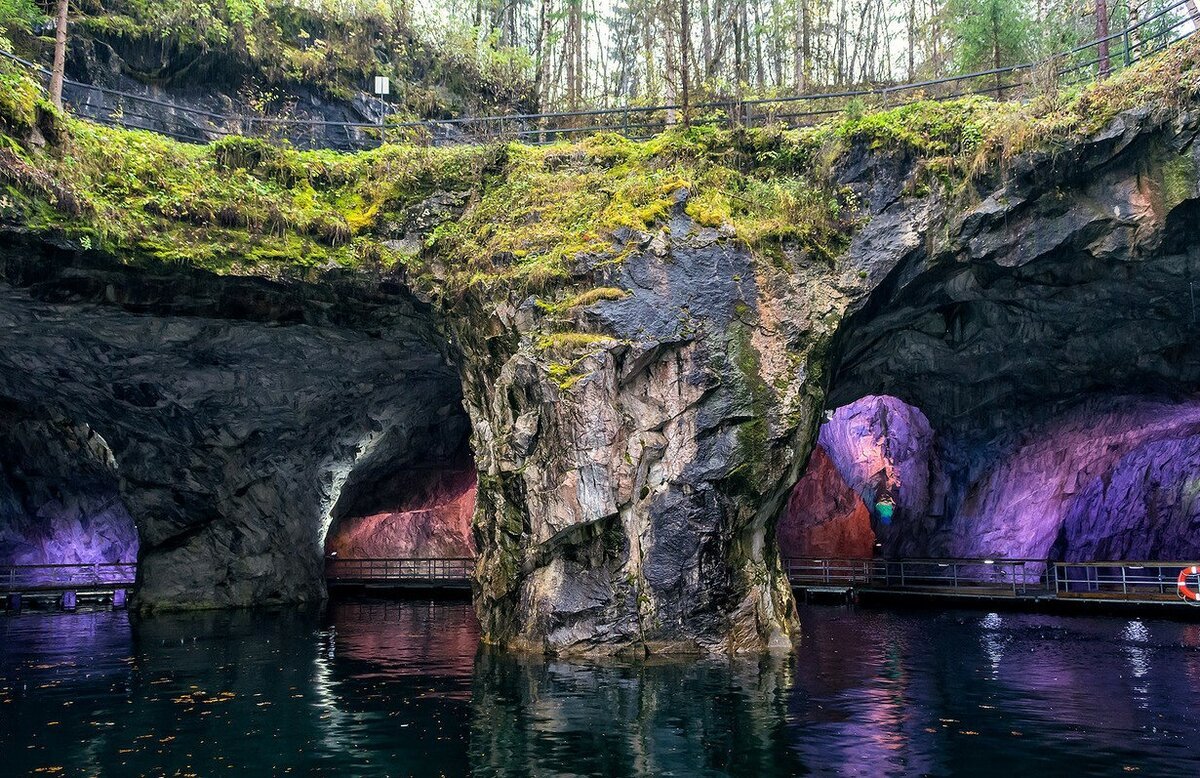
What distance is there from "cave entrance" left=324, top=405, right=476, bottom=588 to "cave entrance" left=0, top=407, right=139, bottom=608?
838 cm

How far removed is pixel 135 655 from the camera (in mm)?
17422

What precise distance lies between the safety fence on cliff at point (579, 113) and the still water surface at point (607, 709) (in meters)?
11.4

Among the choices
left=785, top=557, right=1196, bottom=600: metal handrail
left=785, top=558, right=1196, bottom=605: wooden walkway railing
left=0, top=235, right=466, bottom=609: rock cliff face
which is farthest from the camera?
left=785, top=557, right=1196, bottom=600: metal handrail

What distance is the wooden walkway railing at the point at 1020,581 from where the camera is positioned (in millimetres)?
23734

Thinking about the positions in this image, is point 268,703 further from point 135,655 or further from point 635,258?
point 635,258

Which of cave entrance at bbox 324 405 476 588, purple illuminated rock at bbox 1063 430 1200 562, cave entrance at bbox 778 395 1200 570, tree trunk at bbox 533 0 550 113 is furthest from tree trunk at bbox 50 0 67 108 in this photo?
purple illuminated rock at bbox 1063 430 1200 562

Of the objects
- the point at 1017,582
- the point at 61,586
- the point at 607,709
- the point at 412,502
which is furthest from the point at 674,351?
the point at 61,586

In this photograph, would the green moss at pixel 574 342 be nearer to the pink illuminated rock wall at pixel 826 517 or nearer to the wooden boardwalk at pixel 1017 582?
the wooden boardwalk at pixel 1017 582

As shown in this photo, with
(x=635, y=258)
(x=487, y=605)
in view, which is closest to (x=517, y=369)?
(x=635, y=258)

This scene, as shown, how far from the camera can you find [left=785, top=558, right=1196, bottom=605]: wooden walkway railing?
77.9ft

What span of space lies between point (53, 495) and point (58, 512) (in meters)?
0.87

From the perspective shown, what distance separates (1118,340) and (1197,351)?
6.92ft

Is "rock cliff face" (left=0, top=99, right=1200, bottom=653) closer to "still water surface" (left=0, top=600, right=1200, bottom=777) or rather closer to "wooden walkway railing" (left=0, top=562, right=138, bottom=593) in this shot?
"still water surface" (left=0, top=600, right=1200, bottom=777)

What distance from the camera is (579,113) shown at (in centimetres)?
2112
